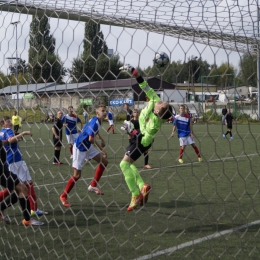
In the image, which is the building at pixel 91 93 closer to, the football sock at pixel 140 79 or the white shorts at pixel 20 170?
the football sock at pixel 140 79

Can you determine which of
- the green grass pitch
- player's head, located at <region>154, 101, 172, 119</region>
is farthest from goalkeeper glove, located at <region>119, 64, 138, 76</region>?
the green grass pitch

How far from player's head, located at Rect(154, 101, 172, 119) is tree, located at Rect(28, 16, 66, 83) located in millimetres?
820

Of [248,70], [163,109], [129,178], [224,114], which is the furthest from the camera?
[129,178]

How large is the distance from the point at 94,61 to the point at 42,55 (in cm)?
61

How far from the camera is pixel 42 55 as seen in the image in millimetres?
3463

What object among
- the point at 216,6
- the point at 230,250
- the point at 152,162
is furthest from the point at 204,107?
the point at 152,162

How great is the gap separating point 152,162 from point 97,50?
29.3ft

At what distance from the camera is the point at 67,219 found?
605cm

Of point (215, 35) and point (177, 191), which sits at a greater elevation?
point (215, 35)

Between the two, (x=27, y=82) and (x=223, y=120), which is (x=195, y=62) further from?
(x=27, y=82)

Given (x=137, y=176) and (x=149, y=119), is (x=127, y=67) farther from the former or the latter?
(x=137, y=176)

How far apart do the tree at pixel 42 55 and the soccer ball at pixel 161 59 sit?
92 cm

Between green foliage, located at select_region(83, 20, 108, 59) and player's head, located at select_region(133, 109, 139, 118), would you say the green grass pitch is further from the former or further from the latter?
green foliage, located at select_region(83, 20, 108, 59)

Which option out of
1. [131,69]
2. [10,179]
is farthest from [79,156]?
[131,69]
